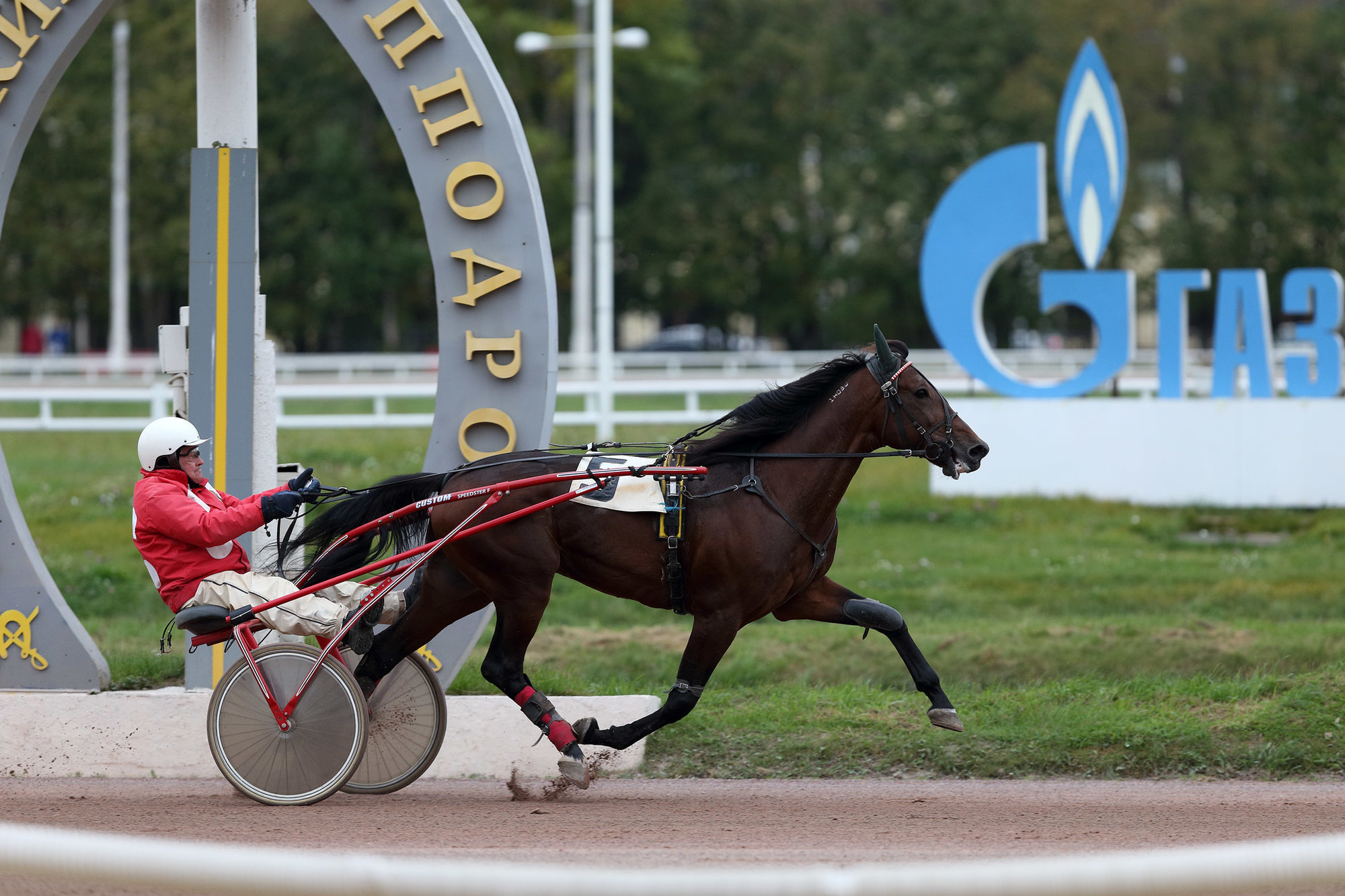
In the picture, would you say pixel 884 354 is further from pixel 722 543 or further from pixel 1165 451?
pixel 1165 451

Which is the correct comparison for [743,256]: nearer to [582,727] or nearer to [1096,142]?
[1096,142]

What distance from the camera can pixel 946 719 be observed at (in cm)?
577

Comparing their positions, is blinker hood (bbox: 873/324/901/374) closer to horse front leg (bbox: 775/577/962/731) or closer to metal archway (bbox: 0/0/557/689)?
horse front leg (bbox: 775/577/962/731)

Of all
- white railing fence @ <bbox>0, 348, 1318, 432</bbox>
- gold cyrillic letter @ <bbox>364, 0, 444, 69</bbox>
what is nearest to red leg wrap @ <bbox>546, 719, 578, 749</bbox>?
gold cyrillic letter @ <bbox>364, 0, 444, 69</bbox>

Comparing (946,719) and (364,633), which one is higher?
(364,633)

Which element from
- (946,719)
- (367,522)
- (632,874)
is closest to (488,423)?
(367,522)

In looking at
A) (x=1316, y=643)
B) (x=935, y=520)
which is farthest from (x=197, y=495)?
(x=935, y=520)

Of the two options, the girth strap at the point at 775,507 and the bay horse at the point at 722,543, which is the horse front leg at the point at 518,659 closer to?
→ the bay horse at the point at 722,543

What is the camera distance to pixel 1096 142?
15.0m

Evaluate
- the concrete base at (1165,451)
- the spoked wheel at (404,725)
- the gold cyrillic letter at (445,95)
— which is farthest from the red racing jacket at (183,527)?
the concrete base at (1165,451)

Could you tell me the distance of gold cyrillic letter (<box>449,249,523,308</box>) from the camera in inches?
271

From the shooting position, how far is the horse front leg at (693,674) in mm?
5637

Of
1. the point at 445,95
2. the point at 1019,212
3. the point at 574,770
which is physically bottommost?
the point at 574,770

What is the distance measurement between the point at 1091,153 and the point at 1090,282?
1.45 metres
